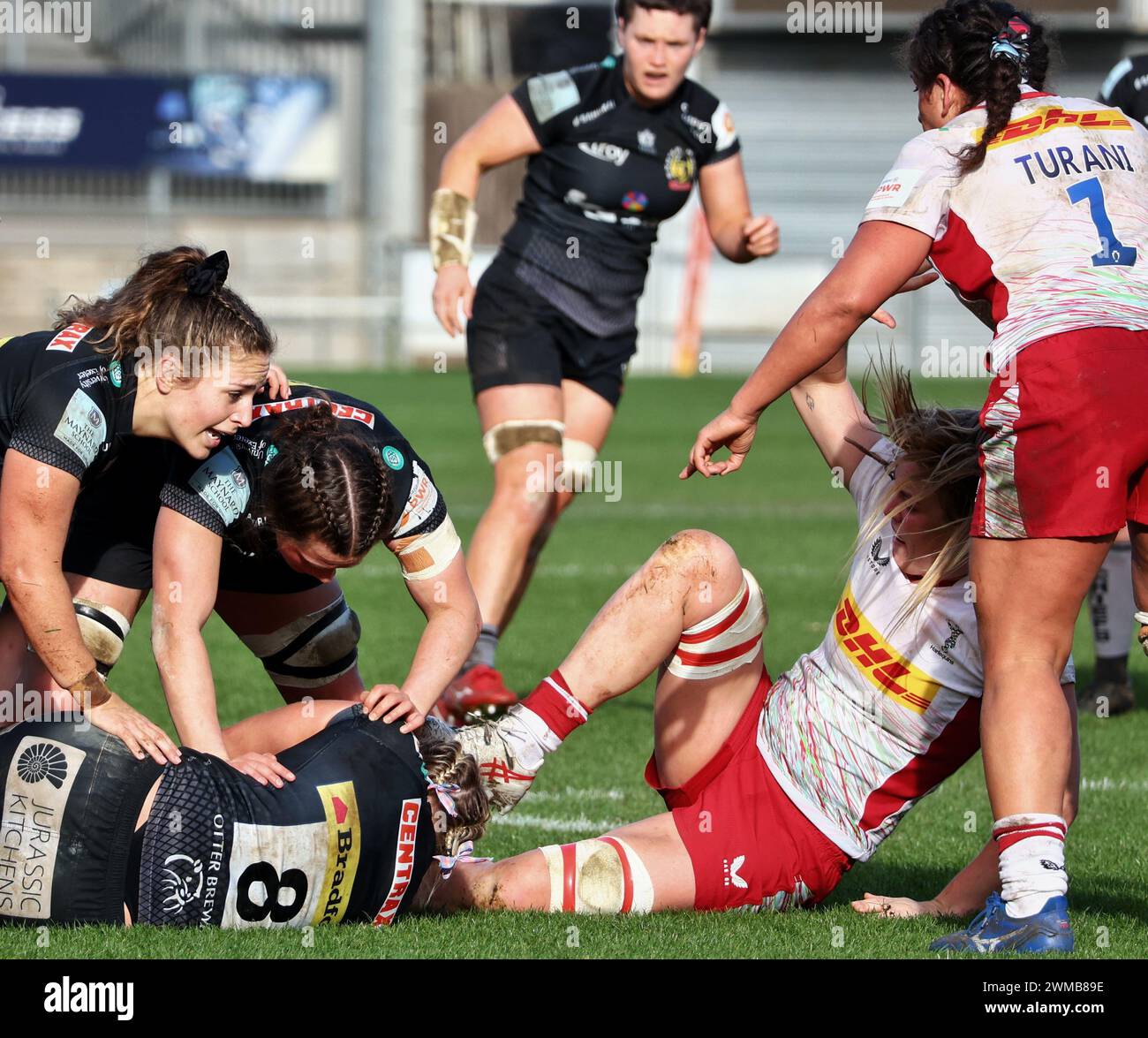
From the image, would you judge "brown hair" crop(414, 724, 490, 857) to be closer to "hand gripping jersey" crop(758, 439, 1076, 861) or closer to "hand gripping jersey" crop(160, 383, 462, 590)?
"hand gripping jersey" crop(160, 383, 462, 590)

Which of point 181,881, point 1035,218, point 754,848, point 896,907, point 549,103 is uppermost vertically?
point 549,103

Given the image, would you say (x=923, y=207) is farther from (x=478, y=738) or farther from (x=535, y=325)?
(x=535, y=325)

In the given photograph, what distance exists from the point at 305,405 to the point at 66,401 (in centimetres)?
59

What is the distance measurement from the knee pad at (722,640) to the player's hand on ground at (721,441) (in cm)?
28

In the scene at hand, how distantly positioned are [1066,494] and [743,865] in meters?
1.10

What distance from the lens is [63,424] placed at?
144 inches

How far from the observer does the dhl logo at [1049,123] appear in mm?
3482

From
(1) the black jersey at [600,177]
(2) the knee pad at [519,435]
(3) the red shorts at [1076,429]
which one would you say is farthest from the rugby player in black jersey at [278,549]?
(1) the black jersey at [600,177]

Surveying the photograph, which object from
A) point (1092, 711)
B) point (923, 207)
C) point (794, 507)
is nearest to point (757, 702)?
point (923, 207)

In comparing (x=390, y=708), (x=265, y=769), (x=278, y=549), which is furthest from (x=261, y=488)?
(x=265, y=769)

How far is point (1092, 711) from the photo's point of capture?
6406 mm

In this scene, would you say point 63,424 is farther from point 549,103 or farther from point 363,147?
point 363,147

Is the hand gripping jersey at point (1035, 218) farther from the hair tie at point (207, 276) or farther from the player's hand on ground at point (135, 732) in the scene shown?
the player's hand on ground at point (135, 732)

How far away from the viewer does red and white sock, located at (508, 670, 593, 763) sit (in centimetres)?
390
